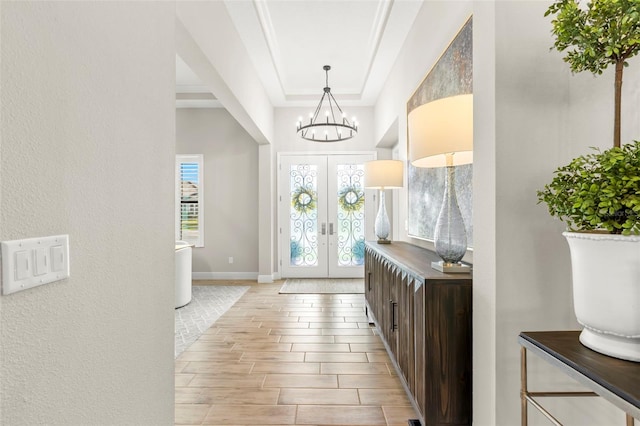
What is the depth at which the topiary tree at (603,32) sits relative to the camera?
3.22ft

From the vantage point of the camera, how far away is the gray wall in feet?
21.5

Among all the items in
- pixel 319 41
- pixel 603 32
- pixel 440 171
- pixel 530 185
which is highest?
pixel 319 41

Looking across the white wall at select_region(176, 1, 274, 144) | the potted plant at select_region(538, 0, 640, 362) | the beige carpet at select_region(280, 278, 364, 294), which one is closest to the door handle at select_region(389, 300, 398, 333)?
the potted plant at select_region(538, 0, 640, 362)

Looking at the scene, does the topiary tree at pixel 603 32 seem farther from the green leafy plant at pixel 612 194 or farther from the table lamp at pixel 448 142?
the table lamp at pixel 448 142

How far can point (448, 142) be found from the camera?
1.68 meters

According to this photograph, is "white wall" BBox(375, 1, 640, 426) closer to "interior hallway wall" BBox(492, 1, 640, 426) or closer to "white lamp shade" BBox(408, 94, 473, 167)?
"interior hallway wall" BBox(492, 1, 640, 426)

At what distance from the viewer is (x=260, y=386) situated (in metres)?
2.48

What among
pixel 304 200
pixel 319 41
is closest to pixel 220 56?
pixel 319 41

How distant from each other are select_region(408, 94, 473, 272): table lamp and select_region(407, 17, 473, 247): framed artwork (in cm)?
41

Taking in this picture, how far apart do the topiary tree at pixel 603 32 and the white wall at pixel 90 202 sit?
4.75ft

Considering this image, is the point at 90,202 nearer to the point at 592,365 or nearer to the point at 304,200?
the point at 592,365

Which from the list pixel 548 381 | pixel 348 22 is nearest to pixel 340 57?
pixel 348 22

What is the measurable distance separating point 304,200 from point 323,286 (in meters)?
1.66

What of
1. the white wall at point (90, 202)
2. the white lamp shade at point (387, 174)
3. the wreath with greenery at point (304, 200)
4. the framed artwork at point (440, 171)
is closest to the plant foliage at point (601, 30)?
the framed artwork at point (440, 171)
